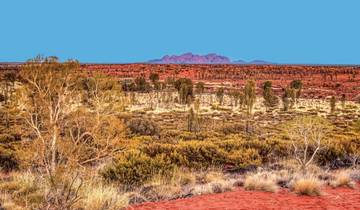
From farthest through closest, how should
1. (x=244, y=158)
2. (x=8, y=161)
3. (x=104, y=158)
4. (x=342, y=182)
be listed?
1. (x=8, y=161)
2. (x=244, y=158)
3. (x=104, y=158)
4. (x=342, y=182)

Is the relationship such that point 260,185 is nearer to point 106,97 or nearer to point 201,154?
point 106,97

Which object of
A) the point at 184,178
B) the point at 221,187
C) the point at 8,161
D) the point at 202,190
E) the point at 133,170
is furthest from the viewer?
the point at 8,161

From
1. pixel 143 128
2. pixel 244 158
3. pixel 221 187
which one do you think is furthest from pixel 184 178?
pixel 143 128

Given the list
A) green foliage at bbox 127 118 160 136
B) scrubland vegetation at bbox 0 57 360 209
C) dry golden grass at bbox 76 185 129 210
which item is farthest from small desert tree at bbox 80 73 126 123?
green foliage at bbox 127 118 160 136

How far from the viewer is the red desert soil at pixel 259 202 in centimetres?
912

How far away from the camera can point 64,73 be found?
9.62m

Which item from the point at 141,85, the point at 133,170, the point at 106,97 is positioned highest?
the point at 141,85

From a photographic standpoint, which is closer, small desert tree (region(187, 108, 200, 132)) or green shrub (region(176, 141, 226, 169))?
green shrub (region(176, 141, 226, 169))

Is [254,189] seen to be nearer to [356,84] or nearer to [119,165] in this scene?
[119,165]

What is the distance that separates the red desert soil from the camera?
9125 mm

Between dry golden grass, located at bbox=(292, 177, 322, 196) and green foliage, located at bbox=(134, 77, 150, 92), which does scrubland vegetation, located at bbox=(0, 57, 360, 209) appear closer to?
dry golden grass, located at bbox=(292, 177, 322, 196)

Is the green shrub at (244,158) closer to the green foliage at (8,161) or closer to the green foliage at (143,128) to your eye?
the green foliage at (8,161)

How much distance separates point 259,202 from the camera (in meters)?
9.54

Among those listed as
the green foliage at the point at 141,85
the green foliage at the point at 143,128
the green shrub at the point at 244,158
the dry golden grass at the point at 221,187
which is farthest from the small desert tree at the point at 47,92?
the green foliage at the point at 141,85
